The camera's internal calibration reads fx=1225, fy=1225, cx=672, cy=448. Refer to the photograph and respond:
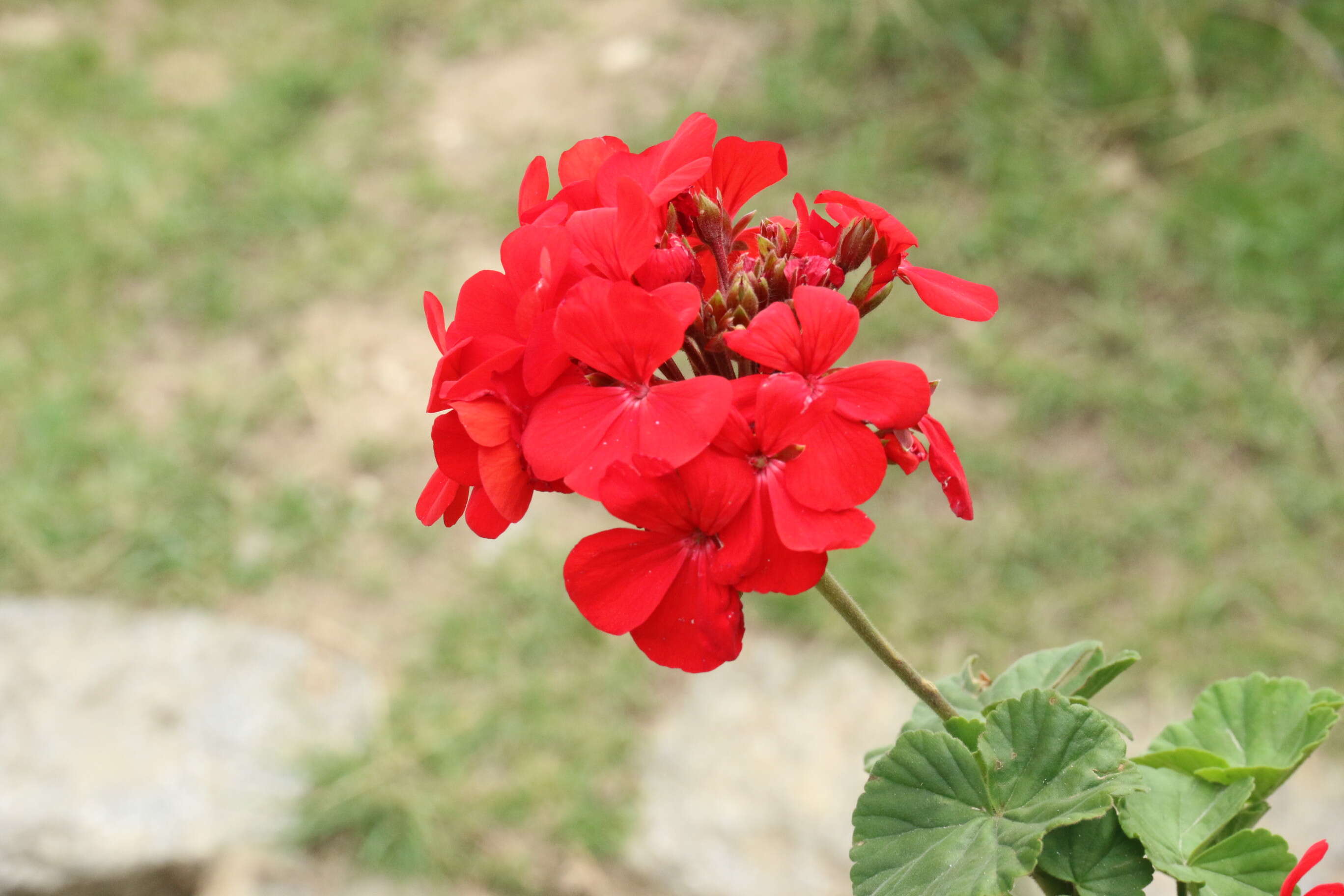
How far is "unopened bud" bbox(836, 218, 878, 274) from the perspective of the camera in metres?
0.64

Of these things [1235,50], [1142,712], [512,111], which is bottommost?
[1142,712]

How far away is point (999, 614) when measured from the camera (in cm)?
198

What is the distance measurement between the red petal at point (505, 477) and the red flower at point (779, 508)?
3.9 inches

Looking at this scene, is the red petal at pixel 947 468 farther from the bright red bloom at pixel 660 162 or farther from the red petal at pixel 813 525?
the bright red bloom at pixel 660 162

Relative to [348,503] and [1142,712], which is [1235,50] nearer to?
[1142,712]

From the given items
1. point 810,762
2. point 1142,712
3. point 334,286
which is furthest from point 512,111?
point 1142,712

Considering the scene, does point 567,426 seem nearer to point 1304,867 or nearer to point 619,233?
point 619,233

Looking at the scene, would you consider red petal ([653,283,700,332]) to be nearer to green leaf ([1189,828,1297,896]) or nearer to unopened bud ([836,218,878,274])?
unopened bud ([836,218,878,274])

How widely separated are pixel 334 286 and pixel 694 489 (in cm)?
232

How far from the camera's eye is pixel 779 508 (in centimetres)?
54

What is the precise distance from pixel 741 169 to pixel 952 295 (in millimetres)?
140

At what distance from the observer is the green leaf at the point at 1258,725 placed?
71 cm

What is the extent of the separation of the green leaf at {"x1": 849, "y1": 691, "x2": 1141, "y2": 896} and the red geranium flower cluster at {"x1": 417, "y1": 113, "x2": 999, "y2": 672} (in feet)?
0.40

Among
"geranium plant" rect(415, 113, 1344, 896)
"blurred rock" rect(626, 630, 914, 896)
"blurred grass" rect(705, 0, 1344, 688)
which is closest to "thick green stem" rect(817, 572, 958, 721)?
"geranium plant" rect(415, 113, 1344, 896)
